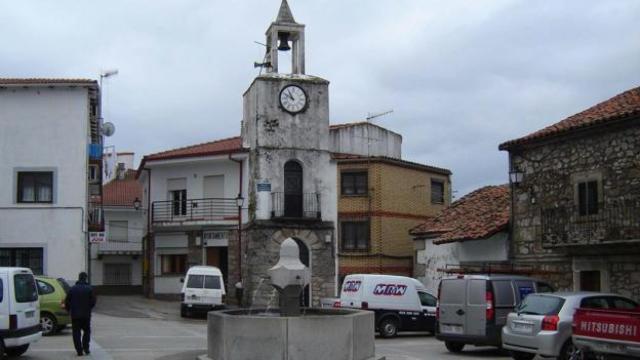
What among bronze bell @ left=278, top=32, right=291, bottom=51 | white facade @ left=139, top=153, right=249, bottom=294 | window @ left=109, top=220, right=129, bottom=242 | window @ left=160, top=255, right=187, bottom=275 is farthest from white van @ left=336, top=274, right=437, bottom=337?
window @ left=109, top=220, right=129, bottom=242

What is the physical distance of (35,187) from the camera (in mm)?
29672

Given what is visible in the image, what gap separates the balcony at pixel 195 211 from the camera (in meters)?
34.8

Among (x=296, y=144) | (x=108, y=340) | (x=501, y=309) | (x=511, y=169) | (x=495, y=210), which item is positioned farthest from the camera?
(x=296, y=144)

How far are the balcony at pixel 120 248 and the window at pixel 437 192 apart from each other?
18.4 m

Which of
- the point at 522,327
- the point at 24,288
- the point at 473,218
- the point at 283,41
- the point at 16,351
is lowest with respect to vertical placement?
the point at 16,351

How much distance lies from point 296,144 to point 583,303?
20181 millimetres

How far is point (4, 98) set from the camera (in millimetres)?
29344

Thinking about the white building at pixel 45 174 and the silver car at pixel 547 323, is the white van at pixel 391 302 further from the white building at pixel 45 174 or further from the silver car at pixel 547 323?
the white building at pixel 45 174

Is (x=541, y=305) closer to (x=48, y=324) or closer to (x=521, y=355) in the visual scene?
(x=521, y=355)

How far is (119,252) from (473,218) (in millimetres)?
25255

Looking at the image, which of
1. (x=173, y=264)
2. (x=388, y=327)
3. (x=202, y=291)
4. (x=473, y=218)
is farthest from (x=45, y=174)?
(x=473, y=218)

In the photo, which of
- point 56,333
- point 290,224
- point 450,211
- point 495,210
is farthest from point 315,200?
point 56,333

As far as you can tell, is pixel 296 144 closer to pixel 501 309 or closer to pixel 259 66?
pixel 259 66

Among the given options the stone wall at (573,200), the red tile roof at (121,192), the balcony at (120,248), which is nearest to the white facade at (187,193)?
the balcony at (120,248)
